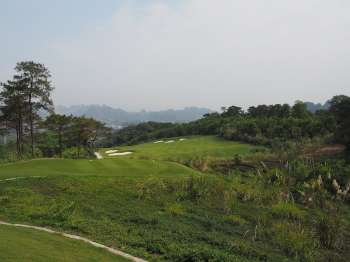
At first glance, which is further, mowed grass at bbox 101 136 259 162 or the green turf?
mowed grass at bbox 101 136 259 162

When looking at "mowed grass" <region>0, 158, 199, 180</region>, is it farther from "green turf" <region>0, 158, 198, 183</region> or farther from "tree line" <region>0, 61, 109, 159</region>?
"tree line" <region>0, 61, 109, 159</region>

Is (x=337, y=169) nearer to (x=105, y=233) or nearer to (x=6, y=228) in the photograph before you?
(x=105, y=233)

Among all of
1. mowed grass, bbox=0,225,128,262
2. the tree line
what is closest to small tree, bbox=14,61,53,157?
the tree line

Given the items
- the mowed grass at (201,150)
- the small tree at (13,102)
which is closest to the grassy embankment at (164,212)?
the small tree at (13,102)

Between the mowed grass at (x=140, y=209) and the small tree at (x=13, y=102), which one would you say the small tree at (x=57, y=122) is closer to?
the small tree at (x=13, y=102)

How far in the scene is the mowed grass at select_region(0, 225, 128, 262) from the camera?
811cm

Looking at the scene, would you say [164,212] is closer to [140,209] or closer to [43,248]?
[140,209]

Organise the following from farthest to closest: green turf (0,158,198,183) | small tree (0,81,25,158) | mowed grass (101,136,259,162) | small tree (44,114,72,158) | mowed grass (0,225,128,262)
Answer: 1. mowed grass (101,136,259,162)
2. small tree (44,114,72,158)
3. small tree (0,81,25,158)
4. green turf (0,158,198,183)
5. mowed grass (0,225,128,262)

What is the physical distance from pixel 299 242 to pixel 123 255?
685 cm

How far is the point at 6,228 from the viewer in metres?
10.9

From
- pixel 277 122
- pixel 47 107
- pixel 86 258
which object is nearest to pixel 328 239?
pixel 86 258

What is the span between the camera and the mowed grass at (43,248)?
8.11 metres

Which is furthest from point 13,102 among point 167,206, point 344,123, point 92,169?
point 344,123

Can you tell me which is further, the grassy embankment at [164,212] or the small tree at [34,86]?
the small tree at [34,86]
